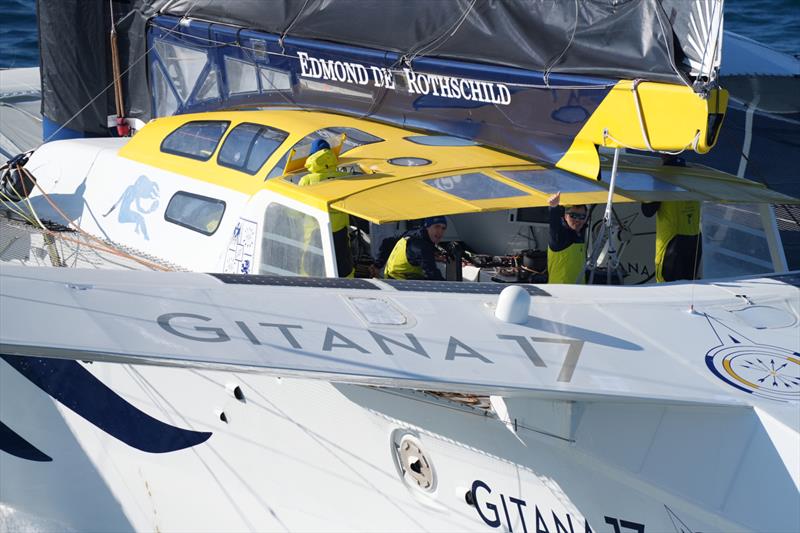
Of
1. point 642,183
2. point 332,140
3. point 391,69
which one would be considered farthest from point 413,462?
point 391,69

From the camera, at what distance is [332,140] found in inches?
327

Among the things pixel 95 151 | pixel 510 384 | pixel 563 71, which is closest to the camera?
pixel 510 384

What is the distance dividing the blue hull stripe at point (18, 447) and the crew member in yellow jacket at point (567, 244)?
12.6ft

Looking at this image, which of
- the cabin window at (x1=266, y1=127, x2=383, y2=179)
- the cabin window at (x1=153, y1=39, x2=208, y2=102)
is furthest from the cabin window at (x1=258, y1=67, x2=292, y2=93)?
the cabin window at (x1=266, y1=127, x2=383, y2=179)

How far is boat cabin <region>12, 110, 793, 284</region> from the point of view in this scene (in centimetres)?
730

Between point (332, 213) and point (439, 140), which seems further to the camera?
point (439, 140)

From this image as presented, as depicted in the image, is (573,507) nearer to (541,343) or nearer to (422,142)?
(541,343)

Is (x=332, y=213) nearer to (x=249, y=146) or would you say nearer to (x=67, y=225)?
(x=249, y=146)

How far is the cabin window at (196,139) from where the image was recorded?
8.75 meters

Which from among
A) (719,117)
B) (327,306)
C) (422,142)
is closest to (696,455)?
(327,306)

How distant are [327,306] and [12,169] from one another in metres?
5.52

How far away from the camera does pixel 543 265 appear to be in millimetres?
8461

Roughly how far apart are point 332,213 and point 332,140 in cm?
137

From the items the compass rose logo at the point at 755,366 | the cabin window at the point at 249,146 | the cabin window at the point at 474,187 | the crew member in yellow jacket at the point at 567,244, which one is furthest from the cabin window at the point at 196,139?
the compass rose logo at the point at 755,366
